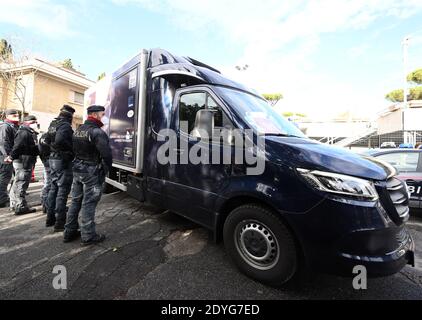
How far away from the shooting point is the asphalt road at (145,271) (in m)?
2.39

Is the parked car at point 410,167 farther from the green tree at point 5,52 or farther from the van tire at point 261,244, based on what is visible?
the green tree at point 5,52

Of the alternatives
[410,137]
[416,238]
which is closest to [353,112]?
[410,137]

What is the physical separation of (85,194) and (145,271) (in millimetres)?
1348

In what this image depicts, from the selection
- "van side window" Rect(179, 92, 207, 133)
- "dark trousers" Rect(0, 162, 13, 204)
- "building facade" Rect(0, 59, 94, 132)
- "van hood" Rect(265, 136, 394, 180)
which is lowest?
"dark trousers" Rect(0, 162, 13, 204)

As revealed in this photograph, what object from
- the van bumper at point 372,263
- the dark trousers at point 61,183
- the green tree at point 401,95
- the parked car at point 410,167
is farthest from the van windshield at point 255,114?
the green tree at point 401,95

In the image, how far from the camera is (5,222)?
418cm

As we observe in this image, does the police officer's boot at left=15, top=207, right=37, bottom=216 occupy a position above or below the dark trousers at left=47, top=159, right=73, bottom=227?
below

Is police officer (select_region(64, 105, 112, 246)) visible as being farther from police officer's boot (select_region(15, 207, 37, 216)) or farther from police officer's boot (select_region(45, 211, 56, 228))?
police officer's boot (select_region(15, 207, 37, 216))

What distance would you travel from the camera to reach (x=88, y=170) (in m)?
3.24

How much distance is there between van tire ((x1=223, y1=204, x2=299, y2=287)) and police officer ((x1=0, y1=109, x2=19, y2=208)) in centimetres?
489

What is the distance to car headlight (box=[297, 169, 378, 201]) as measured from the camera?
6.77 ft

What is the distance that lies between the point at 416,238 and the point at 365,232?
9.64 feet

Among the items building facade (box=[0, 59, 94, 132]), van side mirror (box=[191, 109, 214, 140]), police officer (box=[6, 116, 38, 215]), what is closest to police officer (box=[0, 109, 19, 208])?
police officer (box=[6, 116, 38, 215])
